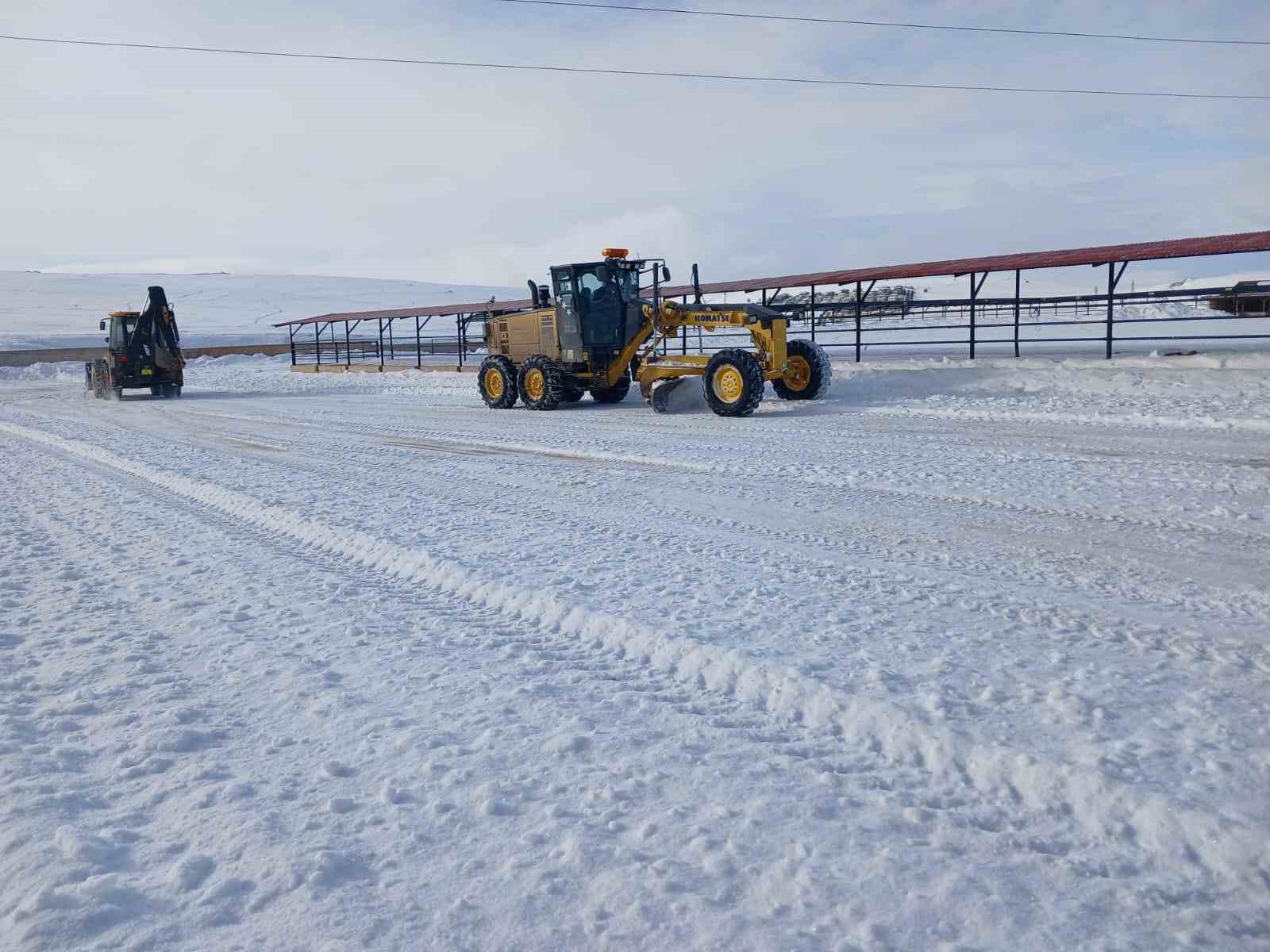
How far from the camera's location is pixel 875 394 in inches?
677

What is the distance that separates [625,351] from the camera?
56.5ft

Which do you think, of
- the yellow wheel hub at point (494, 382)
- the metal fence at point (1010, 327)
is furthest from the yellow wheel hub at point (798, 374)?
the yellow wheel hub at point (494, 382)

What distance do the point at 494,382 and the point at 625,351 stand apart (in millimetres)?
3139

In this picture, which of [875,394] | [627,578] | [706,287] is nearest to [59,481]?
A: [627,578]

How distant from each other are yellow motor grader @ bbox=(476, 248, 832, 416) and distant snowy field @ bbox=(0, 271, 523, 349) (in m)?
71.8

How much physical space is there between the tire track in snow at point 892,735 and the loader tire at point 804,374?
11.3 m

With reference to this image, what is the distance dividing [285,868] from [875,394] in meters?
15.7

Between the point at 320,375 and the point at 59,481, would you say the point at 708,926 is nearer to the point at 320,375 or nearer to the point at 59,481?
the point at 59,481

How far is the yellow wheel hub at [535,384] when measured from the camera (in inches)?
693

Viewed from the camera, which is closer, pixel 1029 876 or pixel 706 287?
pixel 1029 876

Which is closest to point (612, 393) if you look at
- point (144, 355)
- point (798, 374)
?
point (798, 374)

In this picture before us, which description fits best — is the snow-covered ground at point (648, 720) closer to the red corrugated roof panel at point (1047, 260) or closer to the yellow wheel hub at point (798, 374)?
the yellow wheel hub at point (798, 374)

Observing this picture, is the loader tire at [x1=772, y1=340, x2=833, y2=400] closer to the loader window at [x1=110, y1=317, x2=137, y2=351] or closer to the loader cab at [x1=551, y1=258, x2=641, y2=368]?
the loader cab at [x1=551, y1=258, x2=641, y2=368]

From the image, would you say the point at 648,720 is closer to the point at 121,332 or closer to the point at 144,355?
the point at 144,355
